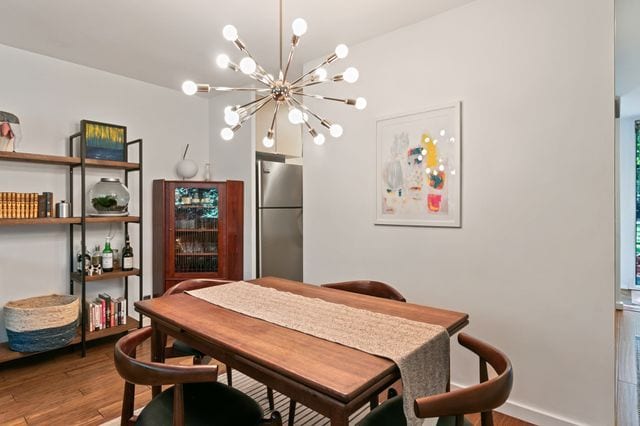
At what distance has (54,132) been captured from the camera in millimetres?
3230

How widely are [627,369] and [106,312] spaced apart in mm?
4350

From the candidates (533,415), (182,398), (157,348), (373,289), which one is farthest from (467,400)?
(533,415)

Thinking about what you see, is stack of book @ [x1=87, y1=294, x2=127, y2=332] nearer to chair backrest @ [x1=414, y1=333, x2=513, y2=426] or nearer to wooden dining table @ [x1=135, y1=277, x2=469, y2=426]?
wooden dining table @ [x1=135, y1=277, x2=469, y2=426]

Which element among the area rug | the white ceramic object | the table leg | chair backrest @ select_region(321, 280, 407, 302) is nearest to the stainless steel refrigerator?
the white ceramic object

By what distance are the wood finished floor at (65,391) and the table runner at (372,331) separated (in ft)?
3.68

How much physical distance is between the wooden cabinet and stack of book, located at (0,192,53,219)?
0.96 m

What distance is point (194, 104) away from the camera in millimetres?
4238

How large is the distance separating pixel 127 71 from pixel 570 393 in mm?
4287

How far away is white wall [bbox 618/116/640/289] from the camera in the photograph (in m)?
5.14

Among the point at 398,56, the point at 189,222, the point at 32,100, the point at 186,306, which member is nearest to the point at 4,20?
the point at 32,100

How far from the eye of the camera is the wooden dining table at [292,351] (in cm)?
103

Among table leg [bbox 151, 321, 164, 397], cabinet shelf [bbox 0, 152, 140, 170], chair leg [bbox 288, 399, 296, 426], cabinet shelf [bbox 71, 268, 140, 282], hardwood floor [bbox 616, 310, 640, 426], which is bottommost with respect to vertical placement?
hardwood floor [bbox 616, 310, 640, 426]

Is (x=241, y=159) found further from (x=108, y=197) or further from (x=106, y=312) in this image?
(x=106, y=312)

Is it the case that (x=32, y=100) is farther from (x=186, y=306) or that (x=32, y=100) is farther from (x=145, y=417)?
(x=145, y=417)
